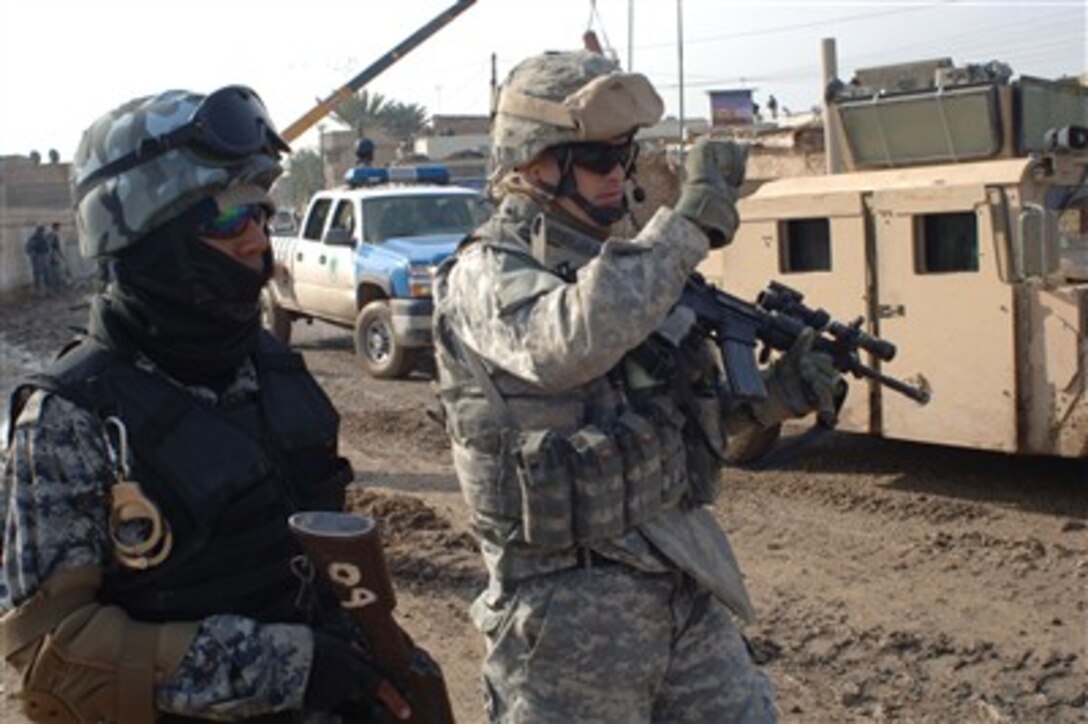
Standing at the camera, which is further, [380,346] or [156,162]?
[380,346]

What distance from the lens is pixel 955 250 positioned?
6.90 m

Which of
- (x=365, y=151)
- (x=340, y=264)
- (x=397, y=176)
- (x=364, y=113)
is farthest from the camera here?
(x=364, y=113)

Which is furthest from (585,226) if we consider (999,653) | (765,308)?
(999,653)

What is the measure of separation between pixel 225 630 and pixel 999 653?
369 cm

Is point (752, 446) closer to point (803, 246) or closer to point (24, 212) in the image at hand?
point (803, 246)

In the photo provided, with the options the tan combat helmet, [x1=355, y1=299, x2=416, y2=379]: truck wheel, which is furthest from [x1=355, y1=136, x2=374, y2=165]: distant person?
the tan combat helmet

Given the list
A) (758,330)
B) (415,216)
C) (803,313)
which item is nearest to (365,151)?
(415,216)

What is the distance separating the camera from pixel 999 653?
479cm

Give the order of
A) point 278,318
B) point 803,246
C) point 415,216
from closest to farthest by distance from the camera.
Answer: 1. point 803,246
2. point 415,216
3. point 278,318

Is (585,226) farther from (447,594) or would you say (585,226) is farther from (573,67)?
(447,594)

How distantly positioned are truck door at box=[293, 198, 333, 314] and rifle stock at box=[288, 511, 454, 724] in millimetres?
11044

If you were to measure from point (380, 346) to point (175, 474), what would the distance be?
32.8 feet

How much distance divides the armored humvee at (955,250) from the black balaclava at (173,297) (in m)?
5.18

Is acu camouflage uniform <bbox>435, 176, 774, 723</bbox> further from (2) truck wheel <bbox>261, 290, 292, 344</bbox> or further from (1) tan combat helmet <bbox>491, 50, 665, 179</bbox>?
(2) truck wheel <bbox>261, 290, 292, 344</bbox>
